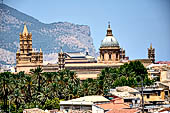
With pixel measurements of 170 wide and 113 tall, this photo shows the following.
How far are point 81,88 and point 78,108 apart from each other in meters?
24.9

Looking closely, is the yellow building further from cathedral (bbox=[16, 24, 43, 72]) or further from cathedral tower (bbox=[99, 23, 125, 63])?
cathedral (bbox=[16, 24, 43, 72])

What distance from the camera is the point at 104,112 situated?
230 ft

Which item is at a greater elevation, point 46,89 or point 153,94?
point 46,89

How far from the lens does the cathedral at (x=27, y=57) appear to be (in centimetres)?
18350

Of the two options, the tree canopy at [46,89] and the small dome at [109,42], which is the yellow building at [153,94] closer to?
the tree canopy at [46,89]

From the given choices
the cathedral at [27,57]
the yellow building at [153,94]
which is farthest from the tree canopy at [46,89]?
the cathedral at [27,57]

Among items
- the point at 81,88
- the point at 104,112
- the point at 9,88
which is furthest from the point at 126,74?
the point at 104,112

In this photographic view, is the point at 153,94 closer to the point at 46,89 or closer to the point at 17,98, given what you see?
the point at 46,89

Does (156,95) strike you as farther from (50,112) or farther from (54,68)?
(54,68)

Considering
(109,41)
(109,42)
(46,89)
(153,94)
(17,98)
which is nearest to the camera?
(153,94)

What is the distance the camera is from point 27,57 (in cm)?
19088

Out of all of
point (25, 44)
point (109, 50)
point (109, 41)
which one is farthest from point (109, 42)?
point (25, 44)

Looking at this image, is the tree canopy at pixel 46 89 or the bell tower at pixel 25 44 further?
the bell tower at pixel 25 44

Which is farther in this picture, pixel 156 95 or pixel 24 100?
pixel 24 100
